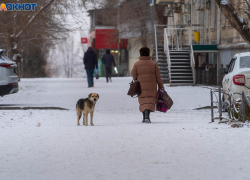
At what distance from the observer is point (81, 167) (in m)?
6.13

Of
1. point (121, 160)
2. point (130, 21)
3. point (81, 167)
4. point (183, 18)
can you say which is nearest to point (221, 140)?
point (121, 160)

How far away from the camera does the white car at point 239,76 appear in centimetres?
1153

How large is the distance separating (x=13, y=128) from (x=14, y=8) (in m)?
14.7

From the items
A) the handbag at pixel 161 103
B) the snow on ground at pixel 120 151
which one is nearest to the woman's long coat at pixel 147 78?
the handbag at pixel 161 103

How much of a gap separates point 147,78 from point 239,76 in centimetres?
210

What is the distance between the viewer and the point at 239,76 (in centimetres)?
1166

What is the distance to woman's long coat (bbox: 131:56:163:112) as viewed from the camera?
434 inches

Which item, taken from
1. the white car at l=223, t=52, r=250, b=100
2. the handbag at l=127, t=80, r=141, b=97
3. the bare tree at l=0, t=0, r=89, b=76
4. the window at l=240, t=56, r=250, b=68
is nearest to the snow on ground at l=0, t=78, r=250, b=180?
the handbag at l=127, t=80, r=141, b=97

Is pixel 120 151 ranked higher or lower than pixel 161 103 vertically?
lower

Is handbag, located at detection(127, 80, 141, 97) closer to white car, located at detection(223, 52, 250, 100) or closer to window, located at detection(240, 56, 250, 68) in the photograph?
white car, located at detection(223, 52, 250, 100)

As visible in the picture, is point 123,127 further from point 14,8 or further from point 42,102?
point 14,8

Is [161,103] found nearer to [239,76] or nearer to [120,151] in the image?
[239,76]

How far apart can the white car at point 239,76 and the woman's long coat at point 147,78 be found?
165cm

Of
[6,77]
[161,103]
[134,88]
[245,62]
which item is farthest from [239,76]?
[6,77]
